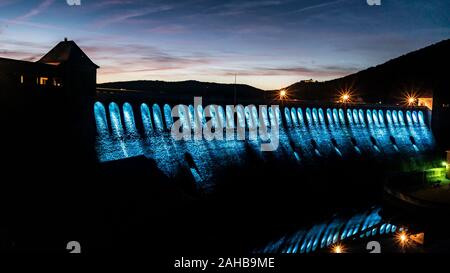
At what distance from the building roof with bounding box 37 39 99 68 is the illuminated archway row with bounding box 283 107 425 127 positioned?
20705 millimetres

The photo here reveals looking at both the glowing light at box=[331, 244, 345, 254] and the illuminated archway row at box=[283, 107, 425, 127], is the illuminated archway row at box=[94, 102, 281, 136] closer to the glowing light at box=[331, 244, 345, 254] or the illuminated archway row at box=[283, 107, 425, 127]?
the illuminated archway row at box=[283, 107, 425, 127]

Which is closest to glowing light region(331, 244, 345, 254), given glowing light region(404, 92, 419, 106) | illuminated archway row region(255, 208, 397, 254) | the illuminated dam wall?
illuminated archway row region(255, 208, 397, 254)

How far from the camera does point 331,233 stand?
86.5 feet

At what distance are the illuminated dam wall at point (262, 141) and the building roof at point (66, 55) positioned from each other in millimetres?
2895

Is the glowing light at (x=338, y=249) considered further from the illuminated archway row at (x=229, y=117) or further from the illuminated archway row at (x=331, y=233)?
the illuminated archway row at (x=229, y=117)

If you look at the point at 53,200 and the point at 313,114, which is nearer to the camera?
the point at 53,200

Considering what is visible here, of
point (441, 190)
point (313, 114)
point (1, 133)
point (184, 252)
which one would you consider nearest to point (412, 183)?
point (441, 190)

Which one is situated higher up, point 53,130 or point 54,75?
point 54,75

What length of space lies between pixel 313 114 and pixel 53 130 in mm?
27592

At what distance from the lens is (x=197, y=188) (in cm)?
2827

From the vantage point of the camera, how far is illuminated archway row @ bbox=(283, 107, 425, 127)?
4059 centimetres

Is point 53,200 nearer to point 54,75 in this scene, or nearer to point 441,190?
point 54,75

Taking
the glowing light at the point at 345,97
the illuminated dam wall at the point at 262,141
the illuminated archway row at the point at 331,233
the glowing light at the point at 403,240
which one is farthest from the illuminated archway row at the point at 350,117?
the glowing light at the point at 403,240

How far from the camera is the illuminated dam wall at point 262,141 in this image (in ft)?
88.5
